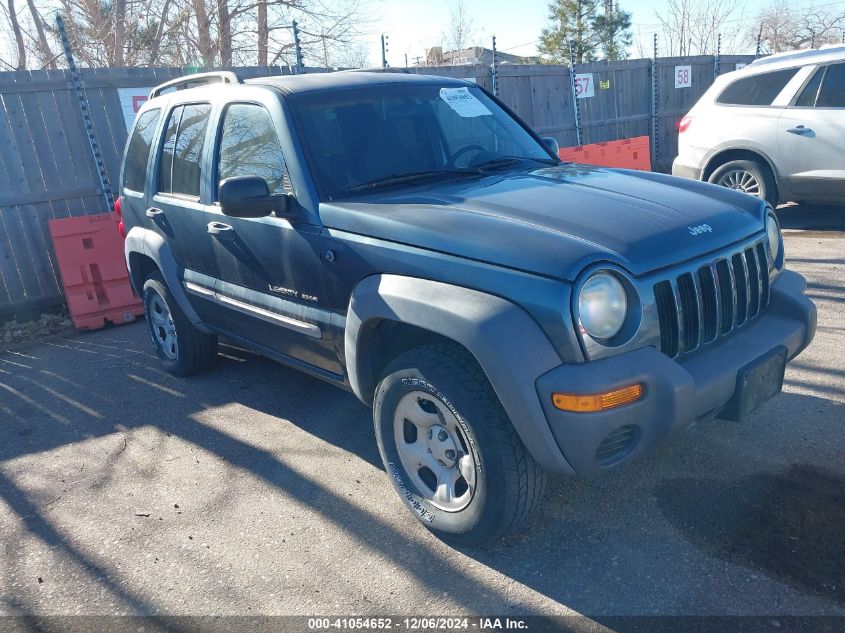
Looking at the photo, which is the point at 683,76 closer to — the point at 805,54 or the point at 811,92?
the point at 805,54

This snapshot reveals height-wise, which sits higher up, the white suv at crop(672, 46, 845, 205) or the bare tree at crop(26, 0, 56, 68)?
the bare tree at crop(26, 0, 56, 68)

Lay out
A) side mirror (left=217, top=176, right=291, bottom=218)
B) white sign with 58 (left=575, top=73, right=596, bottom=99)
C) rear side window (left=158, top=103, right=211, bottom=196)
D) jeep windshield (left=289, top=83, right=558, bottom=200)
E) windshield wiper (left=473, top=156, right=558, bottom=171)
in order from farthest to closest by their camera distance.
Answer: white sign with 58 (left=575, top=73, right=596, bottom=99), rear side window (left=158, top=103, right=211, bottom=196), windshield wiper (left=473, top=156, right=558, bottom=171), jeep windshield (left=289, top=83, right=558, bottom=200), side mirror (left=217, top=176, right=291, bottom=218)

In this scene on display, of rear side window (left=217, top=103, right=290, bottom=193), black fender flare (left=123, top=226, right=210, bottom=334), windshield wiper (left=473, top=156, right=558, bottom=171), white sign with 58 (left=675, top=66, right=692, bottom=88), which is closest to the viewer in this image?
rear side window (left=217, top=103, right=290, bottom=193)

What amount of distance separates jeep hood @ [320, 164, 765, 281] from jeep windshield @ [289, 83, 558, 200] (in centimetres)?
16

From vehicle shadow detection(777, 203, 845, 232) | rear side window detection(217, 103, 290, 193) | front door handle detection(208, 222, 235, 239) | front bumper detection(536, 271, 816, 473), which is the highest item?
rear side window detection(217, 103, 290, 193)

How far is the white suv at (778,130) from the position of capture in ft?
25.4

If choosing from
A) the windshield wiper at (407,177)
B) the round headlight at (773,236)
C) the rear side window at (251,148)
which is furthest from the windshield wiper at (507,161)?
→ the round headlight at (773,236)

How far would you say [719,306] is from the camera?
3.04 m

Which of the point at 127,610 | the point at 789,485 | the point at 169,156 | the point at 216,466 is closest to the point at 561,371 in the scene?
the point at 789,485

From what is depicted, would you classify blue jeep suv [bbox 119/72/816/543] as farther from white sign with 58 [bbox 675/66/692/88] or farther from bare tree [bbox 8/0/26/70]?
bare tree [bbox 8/0/26/70]

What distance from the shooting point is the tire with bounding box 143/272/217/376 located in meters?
5.08

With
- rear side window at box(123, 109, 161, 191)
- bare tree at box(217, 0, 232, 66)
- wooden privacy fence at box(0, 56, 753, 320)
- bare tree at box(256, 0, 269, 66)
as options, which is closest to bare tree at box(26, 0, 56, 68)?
bare tree at box(217, 0, 232, 66)

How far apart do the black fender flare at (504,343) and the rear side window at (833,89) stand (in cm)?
684

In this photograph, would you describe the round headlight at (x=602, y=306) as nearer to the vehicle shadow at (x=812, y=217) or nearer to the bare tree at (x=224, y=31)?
the vehicle shadow at (x=812, y=217)
